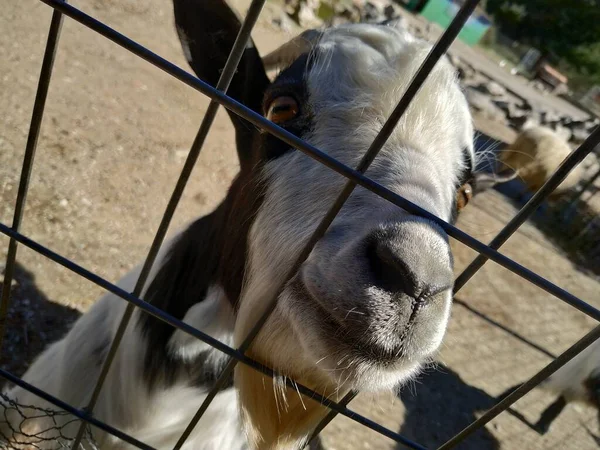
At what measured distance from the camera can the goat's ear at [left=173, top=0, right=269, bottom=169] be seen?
1762 millimetres

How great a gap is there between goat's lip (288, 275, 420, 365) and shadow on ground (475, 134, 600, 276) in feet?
26.8

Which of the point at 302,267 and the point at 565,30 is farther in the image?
the point at 565,30

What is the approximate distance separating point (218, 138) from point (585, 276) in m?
6.86

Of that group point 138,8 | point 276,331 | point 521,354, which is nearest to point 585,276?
point 521,354

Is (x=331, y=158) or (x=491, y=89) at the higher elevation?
(x=331, y=158)

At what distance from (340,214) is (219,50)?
40.2 inches

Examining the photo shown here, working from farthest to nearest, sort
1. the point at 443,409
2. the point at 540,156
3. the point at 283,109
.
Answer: the point at 540,156 → the point at 443,409 → the point at 283,109

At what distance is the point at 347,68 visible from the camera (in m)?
1.87

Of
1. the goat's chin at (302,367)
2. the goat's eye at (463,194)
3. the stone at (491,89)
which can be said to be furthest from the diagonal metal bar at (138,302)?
the stone at (491,89)

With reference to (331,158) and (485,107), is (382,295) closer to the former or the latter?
(331,158)

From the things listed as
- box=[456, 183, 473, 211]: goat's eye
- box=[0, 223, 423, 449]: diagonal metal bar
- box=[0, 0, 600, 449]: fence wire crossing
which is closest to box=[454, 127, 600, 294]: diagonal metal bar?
box=[0, 0, 600, 449]: fence wire crossing

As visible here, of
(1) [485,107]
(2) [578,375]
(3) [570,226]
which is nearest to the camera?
(2) [578,375]

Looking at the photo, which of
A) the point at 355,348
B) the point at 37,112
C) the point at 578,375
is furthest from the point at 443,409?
the point at 37,112

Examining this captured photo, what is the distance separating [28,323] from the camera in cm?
305
